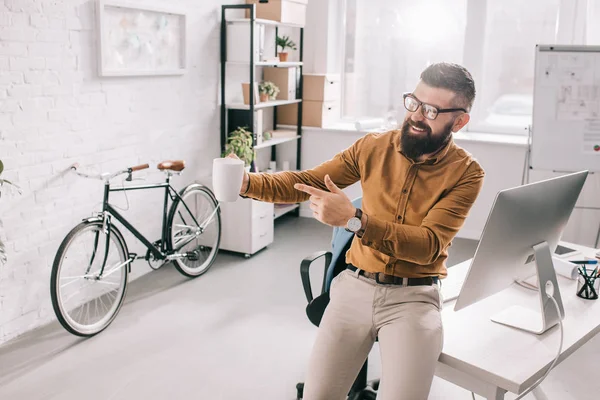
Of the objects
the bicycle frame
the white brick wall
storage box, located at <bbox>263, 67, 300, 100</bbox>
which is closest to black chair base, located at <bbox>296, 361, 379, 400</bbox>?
the bicycle frame

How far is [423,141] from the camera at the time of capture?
2.00 m

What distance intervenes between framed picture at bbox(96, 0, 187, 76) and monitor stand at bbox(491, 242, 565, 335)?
259 cm

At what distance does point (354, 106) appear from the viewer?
595 centimetres

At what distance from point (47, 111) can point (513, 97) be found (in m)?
3.82

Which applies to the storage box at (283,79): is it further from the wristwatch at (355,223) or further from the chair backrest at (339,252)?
the wristwatch at (355,223)

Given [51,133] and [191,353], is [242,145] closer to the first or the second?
[51,133]

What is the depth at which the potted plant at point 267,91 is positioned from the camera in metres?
5.06

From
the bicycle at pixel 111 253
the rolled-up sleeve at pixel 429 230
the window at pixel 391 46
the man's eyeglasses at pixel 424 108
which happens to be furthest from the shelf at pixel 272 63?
the rolled-up sleeve at pixel 429 230

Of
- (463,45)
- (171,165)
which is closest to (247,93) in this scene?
(171,165)

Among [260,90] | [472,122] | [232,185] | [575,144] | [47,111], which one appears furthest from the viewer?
[472,122]

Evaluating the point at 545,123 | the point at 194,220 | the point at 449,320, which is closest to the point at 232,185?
the point at 449,320

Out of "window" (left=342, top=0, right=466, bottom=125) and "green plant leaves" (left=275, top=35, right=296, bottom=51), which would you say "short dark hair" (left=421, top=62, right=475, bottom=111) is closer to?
"window" (left=342, top=0, right=466, bottom=125)

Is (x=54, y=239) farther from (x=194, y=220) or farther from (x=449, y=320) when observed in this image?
(x=449, y=320)

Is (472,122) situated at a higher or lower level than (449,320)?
higher
